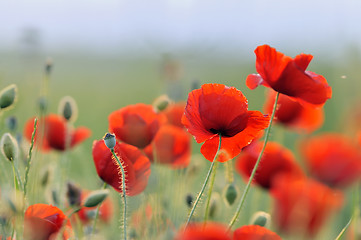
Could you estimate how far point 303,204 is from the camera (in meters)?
0.74

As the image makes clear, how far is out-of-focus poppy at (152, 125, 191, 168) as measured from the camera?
31.3 inches

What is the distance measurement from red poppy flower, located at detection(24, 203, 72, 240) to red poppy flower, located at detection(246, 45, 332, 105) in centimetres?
27

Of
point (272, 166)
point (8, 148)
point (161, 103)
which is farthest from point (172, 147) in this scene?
point (8, 148)

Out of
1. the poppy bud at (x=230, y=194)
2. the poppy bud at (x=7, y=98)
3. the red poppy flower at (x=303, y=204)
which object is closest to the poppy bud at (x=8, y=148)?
the poppy bud at (x=7, y=98)

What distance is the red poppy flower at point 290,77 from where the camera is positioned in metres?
0.62

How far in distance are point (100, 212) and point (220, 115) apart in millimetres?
251

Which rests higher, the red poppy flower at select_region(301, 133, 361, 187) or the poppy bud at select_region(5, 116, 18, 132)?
the poppy bud at select_region(5, 116, 18, 132)

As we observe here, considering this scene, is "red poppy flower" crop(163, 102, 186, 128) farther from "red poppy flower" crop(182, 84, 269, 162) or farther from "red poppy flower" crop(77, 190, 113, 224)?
"red poppy flower" crop(182, 84, 269, 162)

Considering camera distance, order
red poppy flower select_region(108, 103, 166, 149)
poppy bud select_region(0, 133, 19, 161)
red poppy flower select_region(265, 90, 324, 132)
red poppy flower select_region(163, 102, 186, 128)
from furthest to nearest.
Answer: red poppy flower select_region(265, 90, 324, 132) → red poppy flower select_region(163, 102, 186, 128) → red poppy flower select_region(108, 103, 166, 149) → poppy bud select_region(0, 133, 19, 161)

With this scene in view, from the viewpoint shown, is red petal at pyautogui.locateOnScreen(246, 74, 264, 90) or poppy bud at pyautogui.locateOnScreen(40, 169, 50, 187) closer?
red petal at pyautogui.locateOnScreen(246, 74, 264, 90)

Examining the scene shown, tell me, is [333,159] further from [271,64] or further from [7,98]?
[7,98]

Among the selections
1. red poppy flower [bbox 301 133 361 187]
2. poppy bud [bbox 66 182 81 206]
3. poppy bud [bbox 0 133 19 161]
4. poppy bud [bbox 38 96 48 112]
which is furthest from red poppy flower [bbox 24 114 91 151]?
red poppy flower [bbox 301 133 361 187]

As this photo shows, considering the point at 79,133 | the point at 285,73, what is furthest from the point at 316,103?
Answer: the point at 79,133

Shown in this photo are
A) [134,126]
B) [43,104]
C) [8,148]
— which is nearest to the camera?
[8,148]
